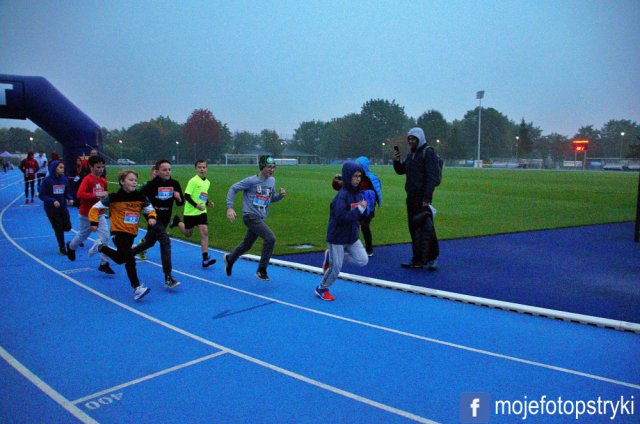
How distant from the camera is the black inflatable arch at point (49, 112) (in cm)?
1823

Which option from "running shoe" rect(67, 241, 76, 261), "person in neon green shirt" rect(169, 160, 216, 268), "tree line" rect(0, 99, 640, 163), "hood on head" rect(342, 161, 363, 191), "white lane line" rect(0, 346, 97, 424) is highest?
"tree line" rect(0, 99, 640, 163)

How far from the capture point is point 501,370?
4.22 metres

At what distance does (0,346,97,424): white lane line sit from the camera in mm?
3516

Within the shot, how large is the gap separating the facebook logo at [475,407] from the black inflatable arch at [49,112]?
2044 cm

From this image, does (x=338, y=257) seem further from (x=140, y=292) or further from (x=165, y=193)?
(x=165, y=193)

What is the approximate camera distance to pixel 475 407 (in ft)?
11.7

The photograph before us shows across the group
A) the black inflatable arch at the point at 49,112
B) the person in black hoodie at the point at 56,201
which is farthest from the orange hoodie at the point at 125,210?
the black inflatable arch at the point at 49,112

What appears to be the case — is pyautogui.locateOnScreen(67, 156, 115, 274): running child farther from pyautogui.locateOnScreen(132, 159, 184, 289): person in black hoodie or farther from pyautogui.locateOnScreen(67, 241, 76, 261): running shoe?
pyautogui.locateOnScreen(132, 159, 184, 289): person in black hoodie

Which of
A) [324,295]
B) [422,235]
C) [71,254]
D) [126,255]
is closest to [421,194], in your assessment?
[422,235]

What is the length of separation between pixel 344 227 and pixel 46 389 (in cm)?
386

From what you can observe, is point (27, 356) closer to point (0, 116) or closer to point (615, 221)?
point (615, 221)

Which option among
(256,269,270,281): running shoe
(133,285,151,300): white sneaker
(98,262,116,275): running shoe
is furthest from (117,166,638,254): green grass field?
(133,285,151,300): white sneaker

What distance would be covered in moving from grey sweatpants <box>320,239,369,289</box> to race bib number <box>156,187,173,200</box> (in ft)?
10.4

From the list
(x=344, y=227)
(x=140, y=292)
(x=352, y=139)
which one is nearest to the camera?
(x=344, y=227)
